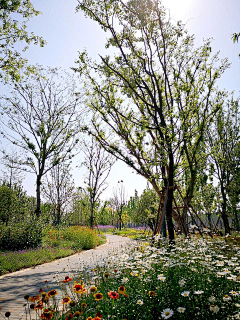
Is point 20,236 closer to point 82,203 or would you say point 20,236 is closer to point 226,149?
point 226,149

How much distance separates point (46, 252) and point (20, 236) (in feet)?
5.85

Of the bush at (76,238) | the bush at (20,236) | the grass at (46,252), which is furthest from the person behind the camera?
the bush at (76,238)

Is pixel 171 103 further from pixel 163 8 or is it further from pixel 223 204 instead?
pixel 223 204

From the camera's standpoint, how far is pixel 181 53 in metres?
8.76

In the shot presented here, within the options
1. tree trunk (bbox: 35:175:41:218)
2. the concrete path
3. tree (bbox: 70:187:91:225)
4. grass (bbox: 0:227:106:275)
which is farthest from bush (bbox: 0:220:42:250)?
tree (bbox: 70:187:91:225)

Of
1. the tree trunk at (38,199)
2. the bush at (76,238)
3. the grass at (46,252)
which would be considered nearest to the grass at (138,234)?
the bush at (76,238)

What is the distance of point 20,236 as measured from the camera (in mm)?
9836

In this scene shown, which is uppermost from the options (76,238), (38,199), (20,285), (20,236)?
(38,199)

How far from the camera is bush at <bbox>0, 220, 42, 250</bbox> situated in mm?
9633

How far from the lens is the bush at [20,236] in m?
9.63

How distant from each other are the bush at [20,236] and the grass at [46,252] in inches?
21.6

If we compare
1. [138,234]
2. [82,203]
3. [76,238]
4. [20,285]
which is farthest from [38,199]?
[82,203]

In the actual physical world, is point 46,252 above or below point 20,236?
below

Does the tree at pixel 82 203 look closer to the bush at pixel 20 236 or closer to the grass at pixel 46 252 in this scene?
the grass at pixel 46 252
